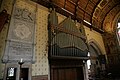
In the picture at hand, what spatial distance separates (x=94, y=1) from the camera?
8.97 metres

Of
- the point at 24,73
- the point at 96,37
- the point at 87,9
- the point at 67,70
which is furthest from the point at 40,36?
the point at 96,37

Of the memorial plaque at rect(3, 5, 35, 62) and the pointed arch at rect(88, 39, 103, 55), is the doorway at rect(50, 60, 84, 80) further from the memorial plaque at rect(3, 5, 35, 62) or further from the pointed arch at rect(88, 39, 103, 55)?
the pointed arch at rect(88, 39, 103, 55)

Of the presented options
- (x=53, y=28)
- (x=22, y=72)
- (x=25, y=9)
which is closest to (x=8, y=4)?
(x=25, y=9)

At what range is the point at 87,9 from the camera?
8.99m

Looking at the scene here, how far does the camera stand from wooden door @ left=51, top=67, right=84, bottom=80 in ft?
17.6

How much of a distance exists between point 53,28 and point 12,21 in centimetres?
184

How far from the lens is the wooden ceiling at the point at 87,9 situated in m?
6.79

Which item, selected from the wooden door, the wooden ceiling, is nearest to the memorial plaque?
the wooden ceiling

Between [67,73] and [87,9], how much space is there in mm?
5439

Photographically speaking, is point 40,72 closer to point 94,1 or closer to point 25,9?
point 25,9

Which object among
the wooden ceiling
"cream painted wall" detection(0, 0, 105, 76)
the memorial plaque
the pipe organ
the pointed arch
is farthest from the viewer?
the pointed arch

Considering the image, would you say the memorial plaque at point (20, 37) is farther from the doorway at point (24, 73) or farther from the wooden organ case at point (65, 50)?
the wooden organ case at point (65, 50)

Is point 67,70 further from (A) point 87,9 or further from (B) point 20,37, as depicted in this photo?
(A) point 87,9

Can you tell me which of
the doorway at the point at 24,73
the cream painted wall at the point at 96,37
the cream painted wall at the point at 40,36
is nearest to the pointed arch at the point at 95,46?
the cream painted wall at the point at 96,37
